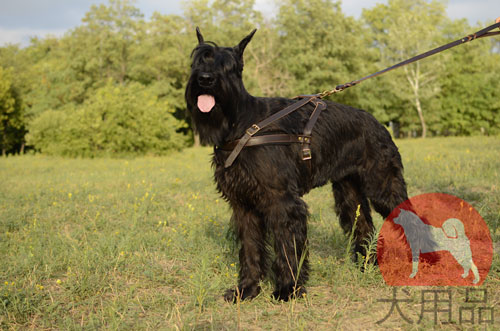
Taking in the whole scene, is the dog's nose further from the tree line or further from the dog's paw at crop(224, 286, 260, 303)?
the tree line

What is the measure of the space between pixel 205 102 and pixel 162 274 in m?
1.96

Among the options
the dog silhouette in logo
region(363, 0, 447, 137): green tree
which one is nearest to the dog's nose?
the dog silhouette in logo

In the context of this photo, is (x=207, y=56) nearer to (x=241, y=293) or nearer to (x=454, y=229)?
(x=241, y=293)

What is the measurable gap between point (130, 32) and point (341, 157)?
32870mm

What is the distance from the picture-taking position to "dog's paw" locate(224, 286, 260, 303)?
3.47 meters

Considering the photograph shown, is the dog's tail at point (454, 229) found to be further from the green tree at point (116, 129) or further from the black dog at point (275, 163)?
the green tree at point (116, 129)

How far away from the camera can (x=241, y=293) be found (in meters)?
3.49

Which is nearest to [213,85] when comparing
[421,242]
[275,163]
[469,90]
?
[275,163]

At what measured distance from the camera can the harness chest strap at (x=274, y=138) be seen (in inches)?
130

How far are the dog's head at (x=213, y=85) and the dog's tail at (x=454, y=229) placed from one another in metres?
3.24

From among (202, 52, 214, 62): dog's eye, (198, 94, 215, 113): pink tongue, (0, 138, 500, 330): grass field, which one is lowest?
(0, 138, 500, 330): grass field

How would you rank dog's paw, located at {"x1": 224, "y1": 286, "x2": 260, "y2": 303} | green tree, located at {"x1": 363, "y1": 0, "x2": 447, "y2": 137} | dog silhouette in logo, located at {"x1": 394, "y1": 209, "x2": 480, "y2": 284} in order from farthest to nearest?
green tree, located at {"x1": 363, "y1": 0, "x2": 447, "y2": 137}, dog silhouette in logo, located at {"x1": 394, "y1": 209, "x2": 480, "y2": 284}, dog's paw, located at {"x1": 224, "y1": 286, "x2": 260, "y2": 303}

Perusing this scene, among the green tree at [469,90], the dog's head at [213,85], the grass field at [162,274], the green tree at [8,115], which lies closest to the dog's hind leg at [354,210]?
the grass field at [162,274]

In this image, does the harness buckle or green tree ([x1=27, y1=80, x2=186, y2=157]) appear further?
green tree ([x1=27, y1=80, x2=186, y2=157])
